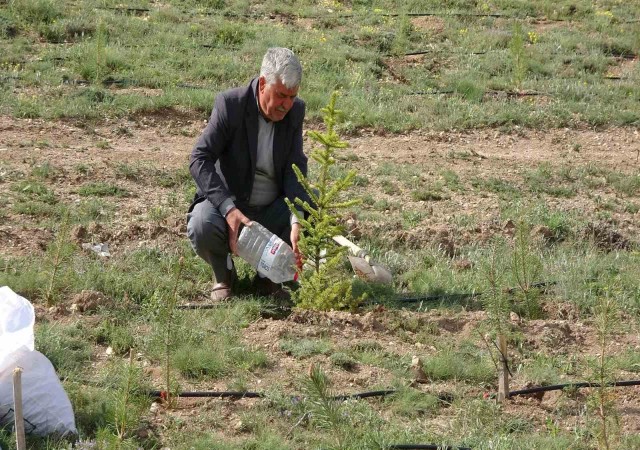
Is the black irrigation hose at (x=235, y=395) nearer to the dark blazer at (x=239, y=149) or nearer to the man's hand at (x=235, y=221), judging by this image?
the man's hand at (x=235, y=221)

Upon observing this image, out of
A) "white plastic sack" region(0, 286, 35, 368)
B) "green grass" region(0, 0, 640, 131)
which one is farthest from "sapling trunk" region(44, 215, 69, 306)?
"green grass" region(0, 0, 640, 131)

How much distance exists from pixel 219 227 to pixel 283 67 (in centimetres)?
103

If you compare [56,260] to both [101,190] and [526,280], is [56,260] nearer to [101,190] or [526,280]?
[101,190]

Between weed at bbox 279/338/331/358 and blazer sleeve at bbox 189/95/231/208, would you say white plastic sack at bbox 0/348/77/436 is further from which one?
blazer sleeve at bbox 189/95/231/208

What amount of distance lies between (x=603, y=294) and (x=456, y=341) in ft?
4.29

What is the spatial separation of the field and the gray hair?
1.30 m

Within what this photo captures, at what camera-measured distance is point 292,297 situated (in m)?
6.04

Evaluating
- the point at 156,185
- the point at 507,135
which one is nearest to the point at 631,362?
the point at 156,185

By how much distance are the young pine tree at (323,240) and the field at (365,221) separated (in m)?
0.19

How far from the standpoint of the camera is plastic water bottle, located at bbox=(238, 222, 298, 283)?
591 centimetres

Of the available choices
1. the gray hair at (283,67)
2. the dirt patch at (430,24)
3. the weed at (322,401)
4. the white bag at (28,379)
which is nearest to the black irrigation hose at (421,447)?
the weed at (322,401)

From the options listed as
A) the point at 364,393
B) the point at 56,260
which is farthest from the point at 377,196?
the point at 364,393

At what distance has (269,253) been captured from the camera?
591cm

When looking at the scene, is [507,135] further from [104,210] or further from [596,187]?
[104,210]
